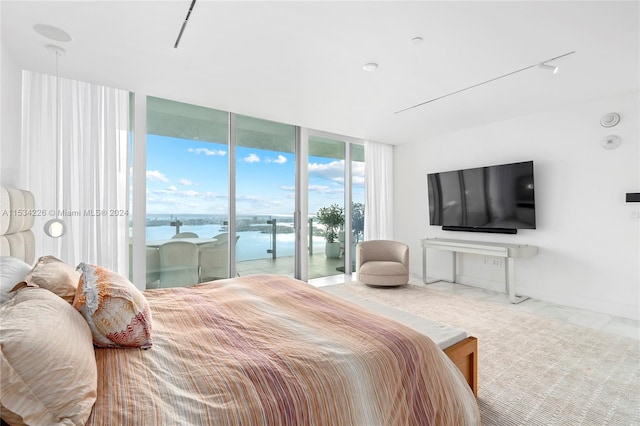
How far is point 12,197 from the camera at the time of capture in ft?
6.21

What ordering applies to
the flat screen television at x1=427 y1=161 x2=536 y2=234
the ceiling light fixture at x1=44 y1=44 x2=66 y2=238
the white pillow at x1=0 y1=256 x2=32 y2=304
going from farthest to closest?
the flat screen television at x1=427 y1=161 x2=536 y2=234, the ceiling light fixture at x1=44 y1=44 x2=66 y2=238, the white pillow at x1=0 y1=256 x2=32 y2=304

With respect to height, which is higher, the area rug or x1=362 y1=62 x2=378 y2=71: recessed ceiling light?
x1=362 y1=62 x2=378 y2=71: recessed ceiling light

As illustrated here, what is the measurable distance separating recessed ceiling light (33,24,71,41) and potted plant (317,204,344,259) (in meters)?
3.90

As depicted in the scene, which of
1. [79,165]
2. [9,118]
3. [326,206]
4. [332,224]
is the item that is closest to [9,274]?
[9,118]

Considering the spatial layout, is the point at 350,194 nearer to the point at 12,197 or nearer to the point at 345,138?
the point at 345,138

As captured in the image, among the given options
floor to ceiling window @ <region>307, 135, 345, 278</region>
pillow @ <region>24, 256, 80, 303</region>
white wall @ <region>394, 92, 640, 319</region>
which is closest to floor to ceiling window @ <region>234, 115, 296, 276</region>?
floor to ceiling window @ <region>307, 135, 345, 278</region>

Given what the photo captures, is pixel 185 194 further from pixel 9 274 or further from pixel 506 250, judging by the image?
pixel 506 250

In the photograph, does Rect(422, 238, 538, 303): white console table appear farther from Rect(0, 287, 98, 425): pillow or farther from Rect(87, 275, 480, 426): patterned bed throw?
Rect(0, 287, 98, 425): pillow

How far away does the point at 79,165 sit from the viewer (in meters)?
3.18

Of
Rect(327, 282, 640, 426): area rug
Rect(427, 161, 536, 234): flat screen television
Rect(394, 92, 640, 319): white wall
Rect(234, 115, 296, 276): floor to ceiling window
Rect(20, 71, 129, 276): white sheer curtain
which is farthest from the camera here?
Rect(234, 115, 296, 276): floor to ceiling window

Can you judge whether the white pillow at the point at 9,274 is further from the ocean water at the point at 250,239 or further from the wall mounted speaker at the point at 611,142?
the wall mounted speaker at the point at 611,142

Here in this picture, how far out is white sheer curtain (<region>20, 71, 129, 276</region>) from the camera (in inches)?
115

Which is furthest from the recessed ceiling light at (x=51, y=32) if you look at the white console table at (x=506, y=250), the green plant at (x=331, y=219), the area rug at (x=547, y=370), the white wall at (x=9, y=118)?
the white console table at (x=506, y=250)

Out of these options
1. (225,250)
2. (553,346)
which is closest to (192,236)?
(225,250)
